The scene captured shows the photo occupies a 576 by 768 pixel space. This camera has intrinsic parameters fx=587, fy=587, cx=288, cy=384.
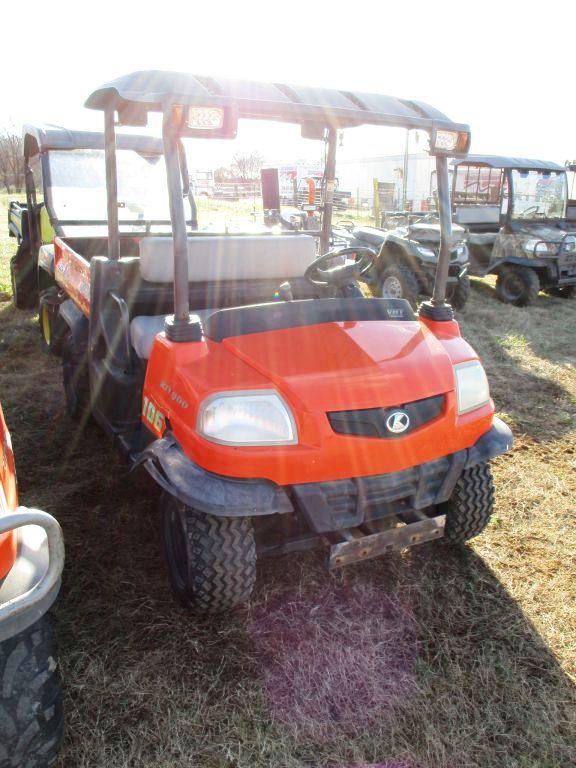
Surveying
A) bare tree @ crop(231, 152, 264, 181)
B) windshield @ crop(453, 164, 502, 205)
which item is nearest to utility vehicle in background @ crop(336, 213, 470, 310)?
windshield @ crop(453, 164, 502, 205)

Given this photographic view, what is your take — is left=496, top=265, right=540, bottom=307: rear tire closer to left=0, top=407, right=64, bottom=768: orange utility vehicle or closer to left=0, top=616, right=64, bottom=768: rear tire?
left=0, top=407, right=64, bottom=768: orange utility vehicle

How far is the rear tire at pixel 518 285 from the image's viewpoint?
7.80 meters

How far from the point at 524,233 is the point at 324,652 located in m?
7.05

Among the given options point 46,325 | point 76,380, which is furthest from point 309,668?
point 46,325

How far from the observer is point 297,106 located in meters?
2.04

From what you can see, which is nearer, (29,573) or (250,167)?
(29,573)

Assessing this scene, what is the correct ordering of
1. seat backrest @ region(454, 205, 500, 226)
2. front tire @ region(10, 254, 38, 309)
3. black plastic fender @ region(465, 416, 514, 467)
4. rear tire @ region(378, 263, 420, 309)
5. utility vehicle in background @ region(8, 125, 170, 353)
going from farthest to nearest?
1. seat backrest @ region(454, 205, 500, 226)
2. rear tire @ region(378, 263, 420, 309)
3. front tire @ region(10, 254, 38, 309)
4. utility vehicle in background @ region(8, 125, 170, 353)
5. black plastic fender @ region(465, 416, 514, 467)

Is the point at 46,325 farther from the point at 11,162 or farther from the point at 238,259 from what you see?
the point at 11,162

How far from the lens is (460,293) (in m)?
7.17

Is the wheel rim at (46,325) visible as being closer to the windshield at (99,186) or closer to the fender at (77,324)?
the windshield at (99,186)

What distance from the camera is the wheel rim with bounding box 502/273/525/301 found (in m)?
7.93

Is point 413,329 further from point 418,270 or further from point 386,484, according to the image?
point 418,270

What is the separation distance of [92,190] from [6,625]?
4998 mm

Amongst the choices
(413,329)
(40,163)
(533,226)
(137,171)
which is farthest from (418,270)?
(413,329)
